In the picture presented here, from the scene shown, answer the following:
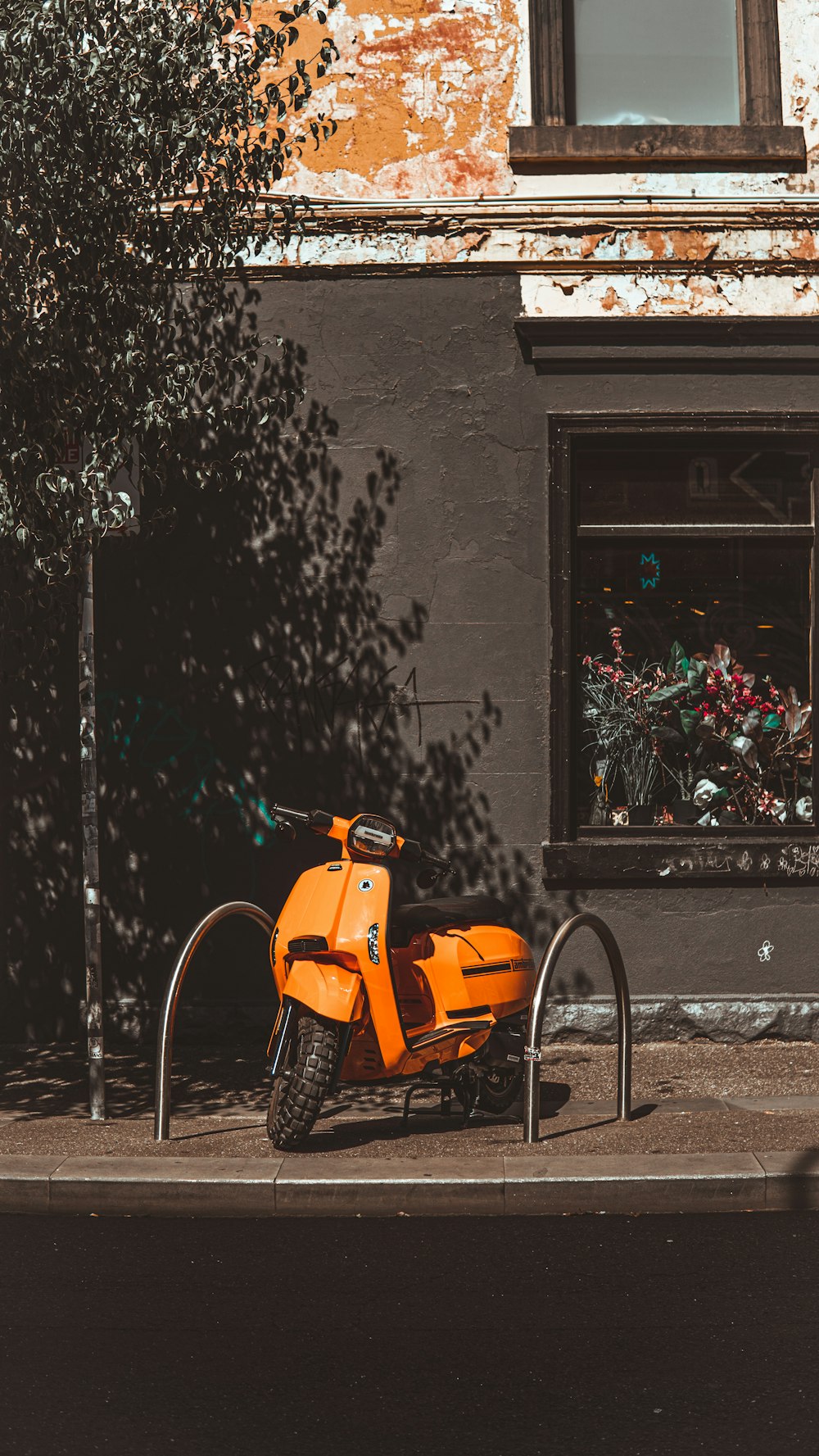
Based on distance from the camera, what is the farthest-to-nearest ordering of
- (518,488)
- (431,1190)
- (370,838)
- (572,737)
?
(572,737) → (518,488) → (370,838) → (431,1190)

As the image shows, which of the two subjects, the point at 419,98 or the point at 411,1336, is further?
the point at 419,98

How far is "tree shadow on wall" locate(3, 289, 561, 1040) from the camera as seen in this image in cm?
898

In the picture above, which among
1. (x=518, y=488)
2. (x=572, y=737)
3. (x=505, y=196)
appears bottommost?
(x=572, y=737)

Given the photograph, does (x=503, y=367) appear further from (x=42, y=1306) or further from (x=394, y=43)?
(x=42, y=1306)

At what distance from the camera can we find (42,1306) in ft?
16.1

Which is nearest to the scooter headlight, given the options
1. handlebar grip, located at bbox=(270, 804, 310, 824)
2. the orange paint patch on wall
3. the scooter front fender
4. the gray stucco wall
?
handlebar grip, located at bbox=(270, 804, 310, 824)

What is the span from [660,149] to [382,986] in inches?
208

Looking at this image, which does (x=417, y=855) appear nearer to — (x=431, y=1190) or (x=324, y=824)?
(x=324, y=824)

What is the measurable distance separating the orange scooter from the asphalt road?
0.76m

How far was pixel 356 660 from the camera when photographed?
8992mm

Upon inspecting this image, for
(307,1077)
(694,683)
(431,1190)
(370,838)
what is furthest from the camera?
(694,683)

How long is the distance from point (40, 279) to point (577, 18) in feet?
14.0

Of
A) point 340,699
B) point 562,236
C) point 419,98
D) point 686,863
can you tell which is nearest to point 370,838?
point 340,699

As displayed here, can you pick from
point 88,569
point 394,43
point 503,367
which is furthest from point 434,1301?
point 394,43
